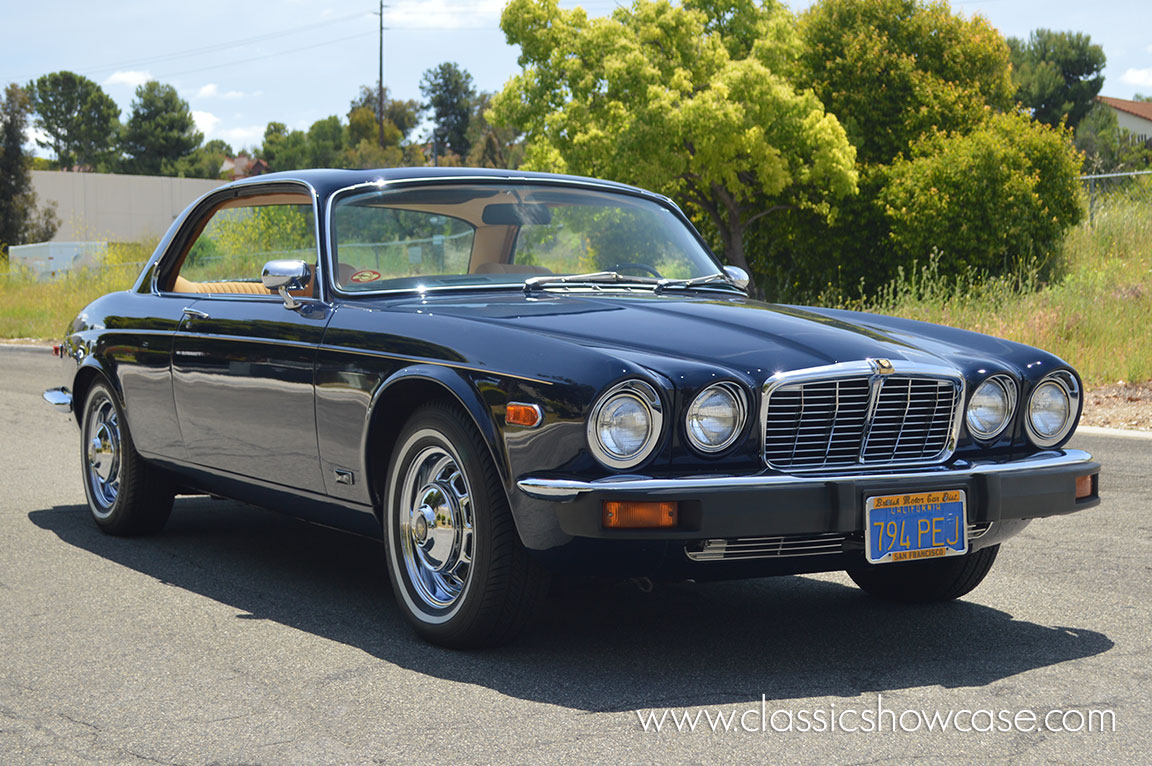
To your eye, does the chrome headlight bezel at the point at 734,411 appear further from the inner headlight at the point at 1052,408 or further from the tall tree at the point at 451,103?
the tall tree at the point at 451,103

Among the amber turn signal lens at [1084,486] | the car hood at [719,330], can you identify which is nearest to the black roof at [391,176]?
the car hood at [719,330]

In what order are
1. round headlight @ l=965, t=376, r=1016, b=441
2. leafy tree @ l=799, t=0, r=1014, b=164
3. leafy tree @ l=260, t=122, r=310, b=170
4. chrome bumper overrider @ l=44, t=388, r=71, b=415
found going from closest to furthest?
round headlight @ l=965, t=376, r=1016, b=441 → chrome bumper overrider @ l=44, t=388, r=71, b=415 → leafy tree @ l=799, t=0, r=1014, b=164 → leafy tree @ l=260, t=122, r=310, b=170

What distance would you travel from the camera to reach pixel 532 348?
4.03 m

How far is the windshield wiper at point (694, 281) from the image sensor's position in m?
5.39

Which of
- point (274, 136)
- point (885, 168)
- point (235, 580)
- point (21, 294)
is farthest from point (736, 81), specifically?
point (274, 136)

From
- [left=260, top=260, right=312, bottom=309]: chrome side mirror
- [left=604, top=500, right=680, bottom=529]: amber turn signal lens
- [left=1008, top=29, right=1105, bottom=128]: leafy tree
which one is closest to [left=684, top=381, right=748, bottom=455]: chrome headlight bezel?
[left=604, top=500, right=680, bottom=529]: amber turn signal lens

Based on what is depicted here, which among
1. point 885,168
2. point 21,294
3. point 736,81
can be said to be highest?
point 736,81

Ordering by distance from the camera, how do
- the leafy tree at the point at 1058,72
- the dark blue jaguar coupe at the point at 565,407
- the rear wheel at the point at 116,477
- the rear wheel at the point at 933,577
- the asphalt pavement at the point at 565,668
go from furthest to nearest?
the leafy tree at the point at 1058,72 < the rear wheel at the point at 116,477 < the rear wheel at the point at 933,577 < the dark blue jaguar coupe at the point at 565,407 < the asphalt pavement at the point at 565,668

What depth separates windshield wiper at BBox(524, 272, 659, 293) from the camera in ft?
16.7

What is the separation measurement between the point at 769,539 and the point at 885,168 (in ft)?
81.7

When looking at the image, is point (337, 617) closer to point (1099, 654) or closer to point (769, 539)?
point (769, 539)

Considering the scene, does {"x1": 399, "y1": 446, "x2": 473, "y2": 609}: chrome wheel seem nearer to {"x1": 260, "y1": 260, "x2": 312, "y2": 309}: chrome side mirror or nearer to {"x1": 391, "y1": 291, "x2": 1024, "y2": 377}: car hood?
{"x1": 391, "y1": 291, "x2": 1024, "y2": 377}: car hood

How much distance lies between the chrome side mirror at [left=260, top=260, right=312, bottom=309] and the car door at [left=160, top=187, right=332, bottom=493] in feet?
0.15

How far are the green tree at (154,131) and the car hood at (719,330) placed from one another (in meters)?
102
